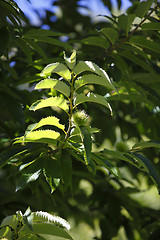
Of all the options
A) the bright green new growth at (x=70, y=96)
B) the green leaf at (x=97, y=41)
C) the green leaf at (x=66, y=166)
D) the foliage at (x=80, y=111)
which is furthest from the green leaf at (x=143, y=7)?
the green leaf at (x=66, y=166)

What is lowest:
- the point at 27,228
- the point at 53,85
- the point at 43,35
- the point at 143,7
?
the point at 27,228

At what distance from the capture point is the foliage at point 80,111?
745mm

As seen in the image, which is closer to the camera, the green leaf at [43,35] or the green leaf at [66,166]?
the green leaf at [66,166]

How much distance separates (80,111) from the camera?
0.86 metres

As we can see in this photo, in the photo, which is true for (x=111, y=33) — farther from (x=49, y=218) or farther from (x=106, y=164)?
(x=49, y=218)

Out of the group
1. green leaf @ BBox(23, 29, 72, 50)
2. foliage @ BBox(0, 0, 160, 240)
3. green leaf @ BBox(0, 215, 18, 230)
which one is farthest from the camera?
green leaf @ BBox(23, 29, 72, 50)

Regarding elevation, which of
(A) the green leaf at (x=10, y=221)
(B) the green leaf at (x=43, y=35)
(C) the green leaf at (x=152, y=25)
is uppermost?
(C) the green leaf at (x=152, y=25)

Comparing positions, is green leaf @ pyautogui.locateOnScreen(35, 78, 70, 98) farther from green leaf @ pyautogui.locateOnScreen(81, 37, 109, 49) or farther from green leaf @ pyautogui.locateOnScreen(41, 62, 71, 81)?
green leaf @ pyautogui.locateOnScreen(81, 37, 109, 49)

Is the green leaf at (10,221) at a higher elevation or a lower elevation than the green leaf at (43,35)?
lower

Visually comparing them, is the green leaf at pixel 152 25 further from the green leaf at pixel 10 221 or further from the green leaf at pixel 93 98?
the green leaf at pixel 10 221

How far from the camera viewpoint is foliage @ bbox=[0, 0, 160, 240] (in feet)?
2.44

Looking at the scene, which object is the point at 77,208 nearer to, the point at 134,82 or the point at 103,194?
the point at 103,194

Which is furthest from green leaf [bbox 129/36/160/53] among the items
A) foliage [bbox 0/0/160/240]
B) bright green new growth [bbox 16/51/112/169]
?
bright green new growth [bbox 16/51/112/169]

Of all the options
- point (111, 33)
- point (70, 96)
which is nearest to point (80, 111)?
point (70, 96)
